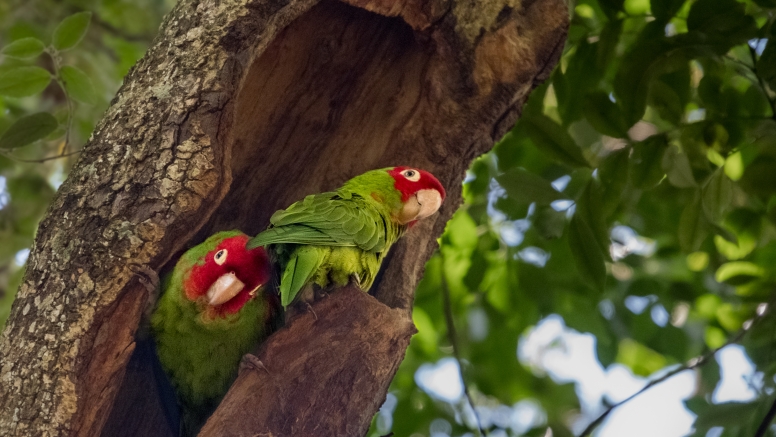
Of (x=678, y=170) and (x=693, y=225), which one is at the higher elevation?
(x=678, y=170)

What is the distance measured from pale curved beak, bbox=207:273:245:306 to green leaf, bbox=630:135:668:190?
50.6 inches

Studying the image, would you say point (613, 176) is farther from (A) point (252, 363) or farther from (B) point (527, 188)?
(A) point (252, 363)

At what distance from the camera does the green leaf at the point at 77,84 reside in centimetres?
231

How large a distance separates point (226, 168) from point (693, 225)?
4.67 ft

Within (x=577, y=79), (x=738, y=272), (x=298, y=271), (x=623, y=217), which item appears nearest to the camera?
(x=298, y=271)

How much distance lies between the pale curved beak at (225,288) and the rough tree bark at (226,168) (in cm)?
16

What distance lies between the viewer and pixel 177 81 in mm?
1661

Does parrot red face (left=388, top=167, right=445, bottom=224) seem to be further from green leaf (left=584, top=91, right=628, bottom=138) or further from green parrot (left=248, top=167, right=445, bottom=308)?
green leaf (left=584, top=91, right=628, bottom=138)

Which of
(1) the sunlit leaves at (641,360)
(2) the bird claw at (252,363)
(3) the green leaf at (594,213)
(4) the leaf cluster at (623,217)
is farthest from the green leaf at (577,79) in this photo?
(1) the sunlit leaves at (641,360)

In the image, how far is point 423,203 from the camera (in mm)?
2066

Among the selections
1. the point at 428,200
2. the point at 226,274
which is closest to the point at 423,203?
the point at 428,200

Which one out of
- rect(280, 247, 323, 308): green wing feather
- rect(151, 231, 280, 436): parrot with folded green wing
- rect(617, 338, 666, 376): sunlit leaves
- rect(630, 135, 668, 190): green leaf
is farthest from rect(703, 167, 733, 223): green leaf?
rect(617, 338, 666, 376): sunlit leaves

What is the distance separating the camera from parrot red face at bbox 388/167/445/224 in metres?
2.05

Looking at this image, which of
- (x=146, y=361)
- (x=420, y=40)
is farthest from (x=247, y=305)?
(x=420, y=40)
